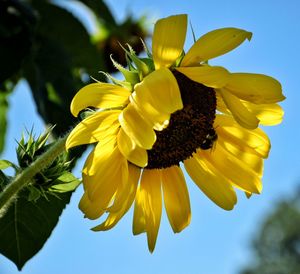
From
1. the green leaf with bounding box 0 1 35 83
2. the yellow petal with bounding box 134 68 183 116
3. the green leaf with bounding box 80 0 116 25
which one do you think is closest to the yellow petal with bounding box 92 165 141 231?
the yellow petal with bounding box 134 68 183 116

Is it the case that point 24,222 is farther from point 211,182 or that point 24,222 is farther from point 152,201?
point 211,182

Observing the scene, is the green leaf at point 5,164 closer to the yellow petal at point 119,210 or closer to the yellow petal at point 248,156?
the yellow petal at point 119,210

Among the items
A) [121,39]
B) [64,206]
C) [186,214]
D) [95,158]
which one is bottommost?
[121,39]

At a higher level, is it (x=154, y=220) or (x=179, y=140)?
(x=179, y=140)

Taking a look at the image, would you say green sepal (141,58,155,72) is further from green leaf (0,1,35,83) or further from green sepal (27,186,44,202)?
green leaf (0,1,35,83)

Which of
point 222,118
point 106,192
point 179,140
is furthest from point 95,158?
point 222,118

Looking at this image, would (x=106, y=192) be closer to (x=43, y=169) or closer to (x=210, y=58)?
(x=43, y=169)

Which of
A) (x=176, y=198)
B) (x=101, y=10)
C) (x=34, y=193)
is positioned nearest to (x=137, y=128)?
(x=34, y=193)
